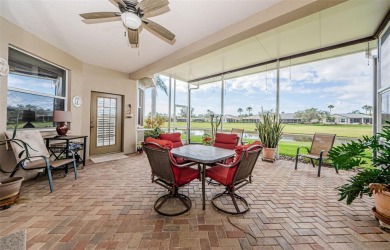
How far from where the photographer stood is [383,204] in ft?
6.16

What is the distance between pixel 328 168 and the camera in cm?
435

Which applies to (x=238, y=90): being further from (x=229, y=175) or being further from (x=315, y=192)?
(x=229, y=175)

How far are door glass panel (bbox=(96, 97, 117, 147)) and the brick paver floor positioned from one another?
236 centimetres

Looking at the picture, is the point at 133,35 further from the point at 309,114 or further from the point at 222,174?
the point at 309,114

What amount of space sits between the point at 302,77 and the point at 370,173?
4260 mm

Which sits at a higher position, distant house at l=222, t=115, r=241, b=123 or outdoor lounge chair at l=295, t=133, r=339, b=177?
distant house at l=222, t=115, r=241, b=123

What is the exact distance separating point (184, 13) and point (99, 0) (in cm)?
126

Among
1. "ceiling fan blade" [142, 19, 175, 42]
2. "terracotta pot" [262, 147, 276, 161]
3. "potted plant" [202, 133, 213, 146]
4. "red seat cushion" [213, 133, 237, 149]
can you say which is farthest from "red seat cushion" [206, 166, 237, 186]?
"terracotta pot" [262, 147, 276, 161]

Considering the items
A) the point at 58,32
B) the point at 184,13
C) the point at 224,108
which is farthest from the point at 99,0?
the point at 224,108

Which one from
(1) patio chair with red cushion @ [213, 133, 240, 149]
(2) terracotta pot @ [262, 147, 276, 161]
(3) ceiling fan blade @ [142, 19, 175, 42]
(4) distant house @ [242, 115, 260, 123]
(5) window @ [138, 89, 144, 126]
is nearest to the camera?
(3) ceiling fan blade @ [142, 19, 175, 42]

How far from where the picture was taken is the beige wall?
2824 millimetres

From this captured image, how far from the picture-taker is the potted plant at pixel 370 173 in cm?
186

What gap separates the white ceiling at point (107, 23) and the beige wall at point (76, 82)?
19cm

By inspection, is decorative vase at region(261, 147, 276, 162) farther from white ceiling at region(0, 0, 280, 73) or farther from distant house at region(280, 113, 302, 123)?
white ceiling at region(0, 0, 280, 73)
